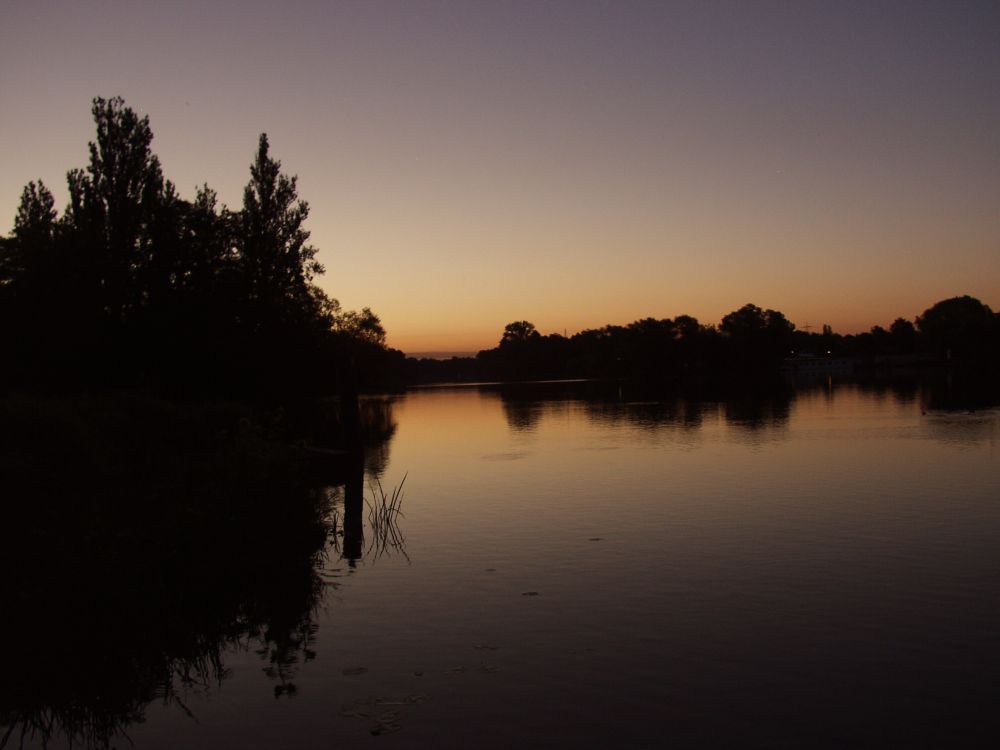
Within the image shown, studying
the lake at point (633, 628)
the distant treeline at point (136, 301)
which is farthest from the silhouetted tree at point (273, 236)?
the lake at point (633, 628)

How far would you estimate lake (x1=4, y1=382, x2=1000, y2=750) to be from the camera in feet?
34.2

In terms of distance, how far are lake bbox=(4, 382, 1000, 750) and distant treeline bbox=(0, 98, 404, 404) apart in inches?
446

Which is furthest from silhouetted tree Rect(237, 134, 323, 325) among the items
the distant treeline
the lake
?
the lake

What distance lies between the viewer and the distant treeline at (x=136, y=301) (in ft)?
113

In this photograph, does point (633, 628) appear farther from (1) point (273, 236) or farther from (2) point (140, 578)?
(1) point (273, 236)

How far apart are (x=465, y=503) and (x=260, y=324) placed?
23.7 meters

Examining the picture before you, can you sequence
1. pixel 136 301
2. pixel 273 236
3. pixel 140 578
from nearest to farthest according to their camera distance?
1. pixel 140 578
2. pixel 136 301
3. pixel 273 236

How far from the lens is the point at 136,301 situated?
38844 millimetres

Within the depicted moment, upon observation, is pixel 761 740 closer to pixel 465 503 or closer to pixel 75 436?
pixel 75 436

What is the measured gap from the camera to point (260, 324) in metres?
48.5

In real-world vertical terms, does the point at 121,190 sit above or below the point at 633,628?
above

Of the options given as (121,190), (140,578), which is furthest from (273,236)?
(140,578)

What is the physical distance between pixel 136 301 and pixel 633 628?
→ 32229mm

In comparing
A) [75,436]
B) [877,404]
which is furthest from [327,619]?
→ [877,404]
